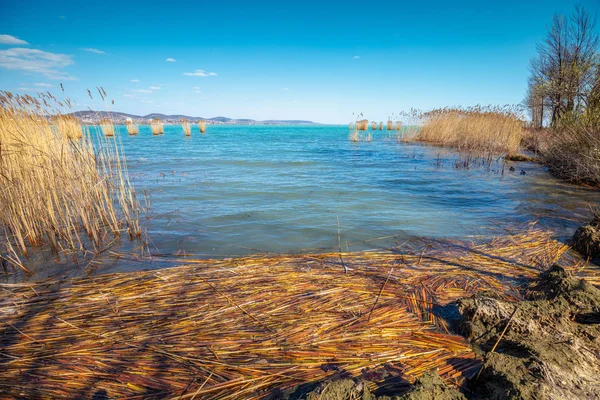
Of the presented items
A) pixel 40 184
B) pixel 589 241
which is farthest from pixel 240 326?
pixel 589 241

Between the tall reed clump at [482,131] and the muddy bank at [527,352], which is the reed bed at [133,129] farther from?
the muddy bank at [527,352]

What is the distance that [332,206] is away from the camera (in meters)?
6.50

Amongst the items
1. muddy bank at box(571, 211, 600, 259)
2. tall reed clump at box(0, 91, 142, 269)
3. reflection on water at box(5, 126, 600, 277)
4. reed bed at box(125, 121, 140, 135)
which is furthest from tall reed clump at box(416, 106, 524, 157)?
reed bed at box(125, 121, 140, 135)

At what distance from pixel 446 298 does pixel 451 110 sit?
22.1 m

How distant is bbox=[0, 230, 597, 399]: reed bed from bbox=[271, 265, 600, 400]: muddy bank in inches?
6.3

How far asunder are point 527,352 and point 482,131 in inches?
658

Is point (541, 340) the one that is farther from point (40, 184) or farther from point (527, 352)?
point (40, 184)

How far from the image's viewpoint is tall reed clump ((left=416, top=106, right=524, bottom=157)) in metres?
14.2

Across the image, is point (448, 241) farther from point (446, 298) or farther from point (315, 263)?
point (315, 263)

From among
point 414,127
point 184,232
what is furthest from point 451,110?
point 184,232

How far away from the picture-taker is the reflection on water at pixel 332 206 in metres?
4.50

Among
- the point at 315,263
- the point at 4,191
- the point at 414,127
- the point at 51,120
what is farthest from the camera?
the point at 414,127

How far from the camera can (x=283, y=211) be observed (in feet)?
20.0

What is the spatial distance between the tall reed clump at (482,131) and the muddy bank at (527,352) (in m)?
12.2
